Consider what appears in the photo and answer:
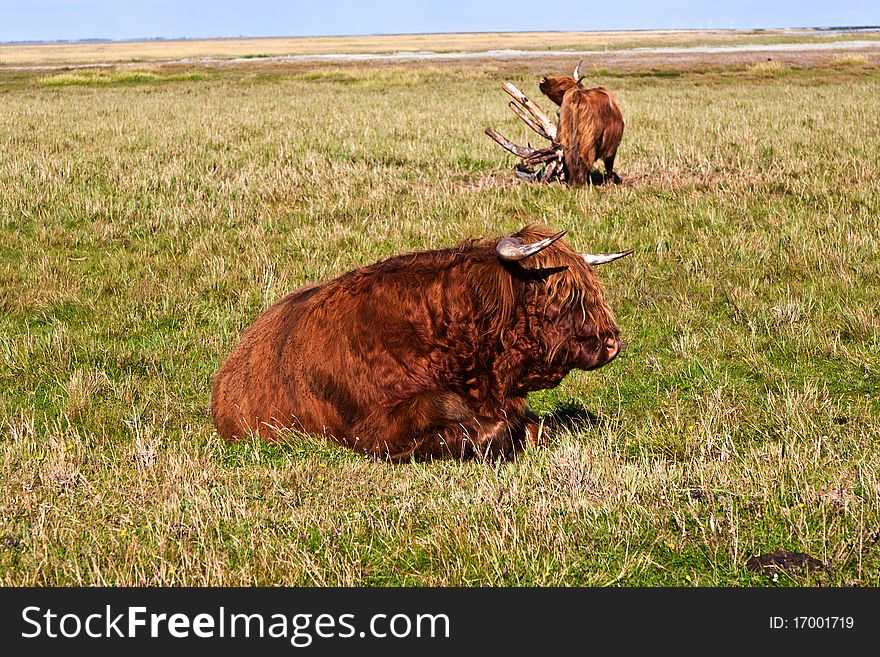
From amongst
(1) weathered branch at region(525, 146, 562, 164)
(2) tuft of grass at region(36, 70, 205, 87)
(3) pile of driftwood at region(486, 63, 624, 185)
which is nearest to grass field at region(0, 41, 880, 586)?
(3) pile of driftwood at region(486, 63, 624, 185)

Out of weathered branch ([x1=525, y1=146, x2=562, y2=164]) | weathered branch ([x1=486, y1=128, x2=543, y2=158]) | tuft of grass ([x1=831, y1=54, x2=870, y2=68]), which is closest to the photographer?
weathered branch ([x1=525, y1=146, x2=562, y2=164])

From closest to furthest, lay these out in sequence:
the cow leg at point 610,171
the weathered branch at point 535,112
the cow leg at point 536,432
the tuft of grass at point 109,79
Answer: the cow leg at point 536,432, the cow leg at point 610,171, the weathered branch at point 535,112, the tuft of grass at point 109,79

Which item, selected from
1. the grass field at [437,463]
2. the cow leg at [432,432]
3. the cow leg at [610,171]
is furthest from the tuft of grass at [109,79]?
the cow leg at [432,432]


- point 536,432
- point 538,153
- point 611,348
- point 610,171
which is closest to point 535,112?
point 538,153

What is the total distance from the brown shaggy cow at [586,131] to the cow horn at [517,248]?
29.0ft

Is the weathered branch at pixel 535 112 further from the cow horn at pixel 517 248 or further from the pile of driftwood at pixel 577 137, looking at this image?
the cow horn at pixel 517 248

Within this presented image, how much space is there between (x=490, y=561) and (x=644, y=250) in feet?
21.1

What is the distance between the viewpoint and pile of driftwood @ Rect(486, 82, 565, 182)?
43.1ft

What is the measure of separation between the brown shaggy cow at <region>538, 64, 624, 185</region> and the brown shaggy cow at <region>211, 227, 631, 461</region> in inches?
335

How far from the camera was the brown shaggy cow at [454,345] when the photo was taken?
167 inches

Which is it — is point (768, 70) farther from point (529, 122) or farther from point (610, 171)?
point (610, 171)

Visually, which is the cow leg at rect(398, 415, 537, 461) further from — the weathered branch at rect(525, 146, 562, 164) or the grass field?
the weathered branch at rect(525, 146, 562, 164)

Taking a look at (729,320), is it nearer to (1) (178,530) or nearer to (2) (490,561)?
(2) (490,561)

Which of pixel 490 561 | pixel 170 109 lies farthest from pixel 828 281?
pixel 170 109
